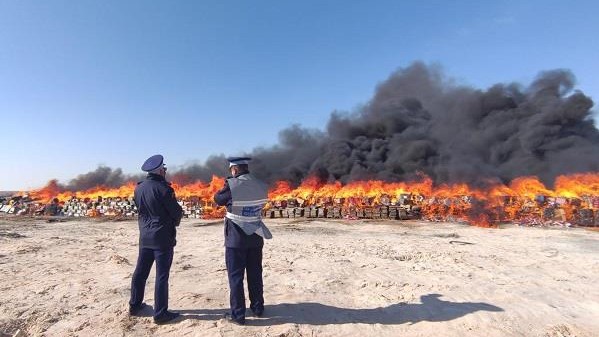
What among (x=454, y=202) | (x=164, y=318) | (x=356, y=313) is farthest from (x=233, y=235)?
(x=454, y=202)

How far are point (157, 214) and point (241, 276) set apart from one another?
1.39 meters

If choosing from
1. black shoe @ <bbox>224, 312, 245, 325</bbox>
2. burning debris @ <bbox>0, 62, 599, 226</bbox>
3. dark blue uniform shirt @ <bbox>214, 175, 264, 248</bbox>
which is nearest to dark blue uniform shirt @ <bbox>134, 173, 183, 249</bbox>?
dark blue uniform shirt @ <bbox>214, 175, 264, 248</bbox>

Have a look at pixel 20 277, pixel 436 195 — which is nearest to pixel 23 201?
pixel 20 277

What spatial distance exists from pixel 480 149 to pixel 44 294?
82.7 feet

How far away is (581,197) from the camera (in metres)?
15.4

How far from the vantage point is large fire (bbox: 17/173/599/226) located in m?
15.3

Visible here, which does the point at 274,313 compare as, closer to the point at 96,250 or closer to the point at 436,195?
the point at 96,250

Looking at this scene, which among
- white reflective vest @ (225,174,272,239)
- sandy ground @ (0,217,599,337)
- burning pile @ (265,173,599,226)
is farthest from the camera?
burning pile @ (265,173,599,226)

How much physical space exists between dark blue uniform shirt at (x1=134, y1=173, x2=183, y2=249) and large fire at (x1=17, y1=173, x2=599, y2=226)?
13.2 metres

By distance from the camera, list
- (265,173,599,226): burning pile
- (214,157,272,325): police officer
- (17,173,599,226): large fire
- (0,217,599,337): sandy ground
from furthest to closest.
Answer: (17,173,599,226): large fire
(265,173,599,226): burning pile
(214,157,272,325): police officer
(0,217,599,337): sandy ground

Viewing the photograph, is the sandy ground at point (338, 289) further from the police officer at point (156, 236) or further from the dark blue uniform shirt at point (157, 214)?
the dark blue uniform shirt at point (157, 214)

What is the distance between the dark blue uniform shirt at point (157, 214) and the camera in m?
5.00

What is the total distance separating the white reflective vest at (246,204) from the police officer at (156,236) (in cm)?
78

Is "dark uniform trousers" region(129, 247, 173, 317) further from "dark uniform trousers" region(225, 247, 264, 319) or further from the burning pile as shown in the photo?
the burning pile
